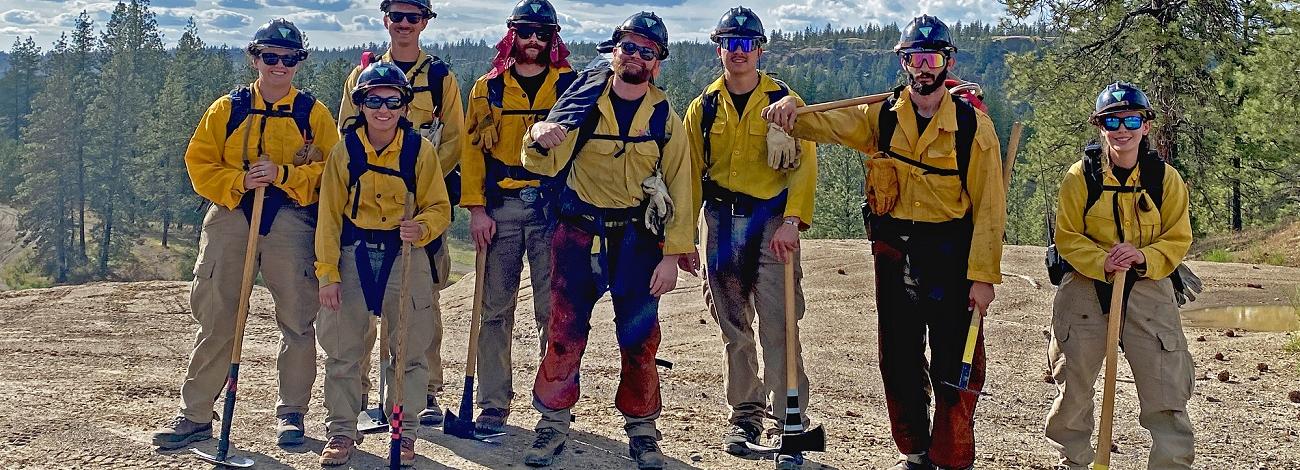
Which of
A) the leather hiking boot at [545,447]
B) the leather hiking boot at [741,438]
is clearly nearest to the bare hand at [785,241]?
the leather hiking boot at [741,438]

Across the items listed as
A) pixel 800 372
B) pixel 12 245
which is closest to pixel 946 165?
pixel 800 372

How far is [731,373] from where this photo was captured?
22.4 ft

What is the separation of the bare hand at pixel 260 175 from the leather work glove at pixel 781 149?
3.02 m

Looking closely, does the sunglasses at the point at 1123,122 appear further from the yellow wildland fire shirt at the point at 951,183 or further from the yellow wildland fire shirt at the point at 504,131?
the yellow wildland fire shirt at the point at 504,131

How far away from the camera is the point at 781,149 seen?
244 inches

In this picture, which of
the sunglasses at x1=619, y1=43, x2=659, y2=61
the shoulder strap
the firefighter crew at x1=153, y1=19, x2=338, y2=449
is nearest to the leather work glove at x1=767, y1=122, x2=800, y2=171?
the sunglasses at x1=619, y1=43, x2=659, y2=61

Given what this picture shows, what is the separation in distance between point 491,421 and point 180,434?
195 cm

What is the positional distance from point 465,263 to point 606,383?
64813 mm

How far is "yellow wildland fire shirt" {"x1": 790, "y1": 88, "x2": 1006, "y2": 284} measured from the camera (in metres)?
5.57

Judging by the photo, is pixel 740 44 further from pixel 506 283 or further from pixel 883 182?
pixel 506 283

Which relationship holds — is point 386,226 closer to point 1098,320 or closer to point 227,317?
point 227,317

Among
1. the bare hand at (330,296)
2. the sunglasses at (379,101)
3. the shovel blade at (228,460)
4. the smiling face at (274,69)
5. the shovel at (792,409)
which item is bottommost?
the shovel blade at (228,460)

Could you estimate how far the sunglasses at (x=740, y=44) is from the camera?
6.28m

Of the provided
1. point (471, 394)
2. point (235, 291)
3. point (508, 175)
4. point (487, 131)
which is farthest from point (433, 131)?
point (471, 394)
